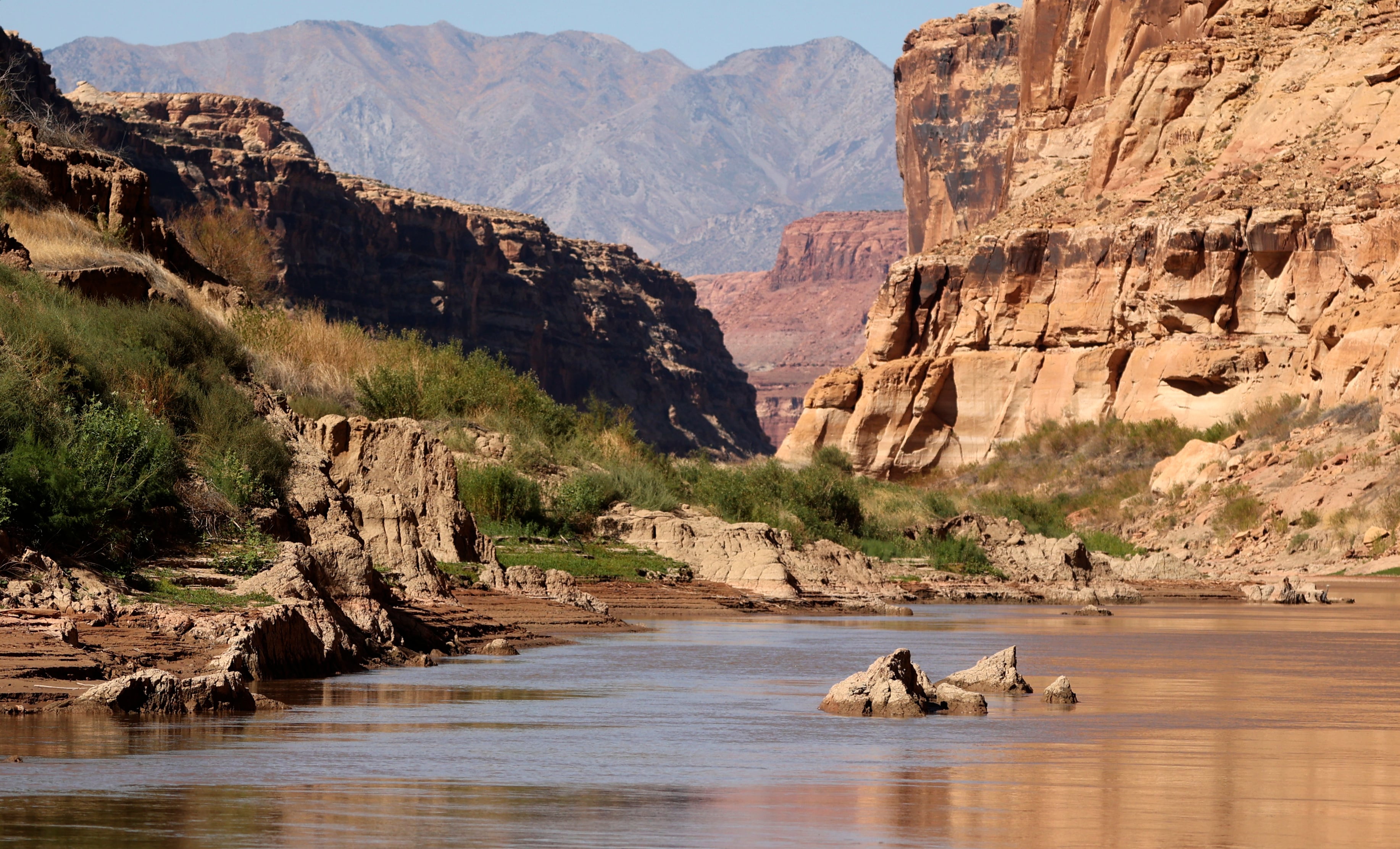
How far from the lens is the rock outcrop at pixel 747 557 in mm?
30781

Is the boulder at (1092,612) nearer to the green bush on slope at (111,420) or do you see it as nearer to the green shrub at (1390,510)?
the green bush on slope at (111,420)

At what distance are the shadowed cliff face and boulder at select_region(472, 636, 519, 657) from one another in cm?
10007

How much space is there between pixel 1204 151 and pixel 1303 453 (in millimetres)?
25045

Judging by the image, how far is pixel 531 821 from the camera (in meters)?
8.58

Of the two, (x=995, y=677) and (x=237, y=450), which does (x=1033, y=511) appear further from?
(x=995, y=677)

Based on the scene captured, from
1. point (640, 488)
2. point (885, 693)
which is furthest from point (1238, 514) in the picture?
point (885, 693)

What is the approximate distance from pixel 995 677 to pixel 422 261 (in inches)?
5396

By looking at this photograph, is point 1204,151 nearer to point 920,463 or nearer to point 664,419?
point 920,463

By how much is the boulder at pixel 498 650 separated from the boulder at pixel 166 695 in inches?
254

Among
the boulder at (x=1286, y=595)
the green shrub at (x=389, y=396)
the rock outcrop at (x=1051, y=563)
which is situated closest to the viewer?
the green shrub at (x=389, y=396)

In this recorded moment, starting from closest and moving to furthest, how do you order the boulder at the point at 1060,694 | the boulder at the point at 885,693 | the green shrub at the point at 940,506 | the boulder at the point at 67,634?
the boulder at the point at 67,634 < the boulder at the point at 885,693 < the boulder at the point at 1060,694 < the green shrub at the point at 940,506

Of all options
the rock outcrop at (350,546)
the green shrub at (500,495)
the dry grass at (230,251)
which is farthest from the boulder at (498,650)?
the dry grass at (230,251)

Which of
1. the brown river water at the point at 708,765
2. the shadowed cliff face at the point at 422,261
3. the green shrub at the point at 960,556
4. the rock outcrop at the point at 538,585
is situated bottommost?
the brown river water at the point at 708,765

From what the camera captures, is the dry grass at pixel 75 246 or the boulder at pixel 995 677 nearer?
the boulder at pixel 995 677
